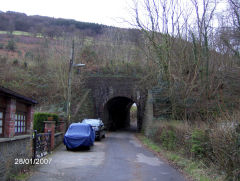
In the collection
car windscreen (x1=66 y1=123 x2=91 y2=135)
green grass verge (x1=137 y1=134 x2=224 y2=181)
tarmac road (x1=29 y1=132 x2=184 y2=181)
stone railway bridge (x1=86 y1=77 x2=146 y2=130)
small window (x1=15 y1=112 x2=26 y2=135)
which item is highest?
stone railway bridge (x1=86 y1=77 x2=146 y2=130)

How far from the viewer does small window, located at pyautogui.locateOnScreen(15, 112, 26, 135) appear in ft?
28.2

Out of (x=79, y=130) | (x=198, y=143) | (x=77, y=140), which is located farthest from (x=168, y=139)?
(x=79, y=130)

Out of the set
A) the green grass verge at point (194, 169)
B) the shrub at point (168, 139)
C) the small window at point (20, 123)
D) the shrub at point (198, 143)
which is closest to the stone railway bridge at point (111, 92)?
the shrub at point (168, 139)

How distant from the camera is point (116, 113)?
1556 inches

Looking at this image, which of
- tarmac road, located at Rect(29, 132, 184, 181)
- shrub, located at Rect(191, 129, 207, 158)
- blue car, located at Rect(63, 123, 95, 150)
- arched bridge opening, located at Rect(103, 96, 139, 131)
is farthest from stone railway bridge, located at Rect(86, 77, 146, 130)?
shrub, located at Rect(191, 129, 207, 158)

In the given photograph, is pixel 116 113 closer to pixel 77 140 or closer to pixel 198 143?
pixel 77 140

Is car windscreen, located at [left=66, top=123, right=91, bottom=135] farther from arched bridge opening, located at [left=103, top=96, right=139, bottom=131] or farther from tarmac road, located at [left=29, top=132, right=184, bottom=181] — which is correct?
arched bridge opening, located at [left=103, top=96, right=139, bottom=131]

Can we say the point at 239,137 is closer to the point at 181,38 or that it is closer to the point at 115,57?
the point at 181,38

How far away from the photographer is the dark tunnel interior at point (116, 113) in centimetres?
3247

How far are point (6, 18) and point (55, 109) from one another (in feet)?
199

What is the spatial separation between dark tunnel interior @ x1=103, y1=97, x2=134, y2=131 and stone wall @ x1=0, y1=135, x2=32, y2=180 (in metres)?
21.7

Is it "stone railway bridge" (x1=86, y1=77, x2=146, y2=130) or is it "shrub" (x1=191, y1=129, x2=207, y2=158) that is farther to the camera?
"stone railway bridge" (x1=86, y1=77, x2=146, y2=130)

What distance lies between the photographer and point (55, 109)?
947 inches

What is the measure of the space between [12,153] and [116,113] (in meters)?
32.0
